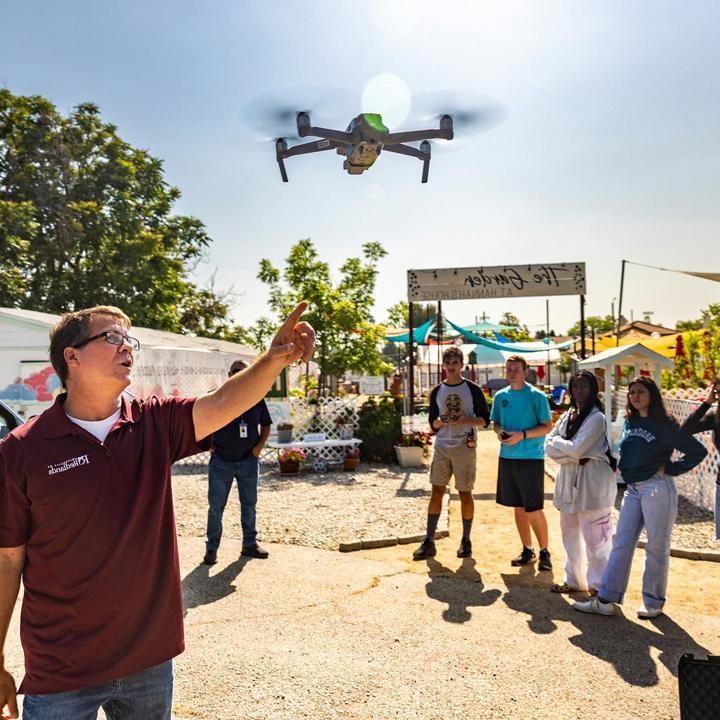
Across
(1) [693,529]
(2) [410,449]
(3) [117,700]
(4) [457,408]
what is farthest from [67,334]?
(2) [410,449]

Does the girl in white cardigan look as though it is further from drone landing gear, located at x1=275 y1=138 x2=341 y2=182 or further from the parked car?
the parked car

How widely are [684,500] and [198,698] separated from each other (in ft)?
23.8

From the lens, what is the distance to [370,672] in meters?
3.54

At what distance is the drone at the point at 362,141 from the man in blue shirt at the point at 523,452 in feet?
6.43

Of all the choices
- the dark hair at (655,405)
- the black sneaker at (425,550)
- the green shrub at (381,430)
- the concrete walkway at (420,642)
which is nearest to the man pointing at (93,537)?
the concrete walkway at (420,642)

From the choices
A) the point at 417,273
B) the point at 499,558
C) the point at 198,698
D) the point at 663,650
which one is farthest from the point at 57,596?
the point at 417,273

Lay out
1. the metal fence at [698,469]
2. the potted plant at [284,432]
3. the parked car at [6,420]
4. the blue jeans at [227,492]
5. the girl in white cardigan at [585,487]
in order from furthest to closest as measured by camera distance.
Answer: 1. the potted plant at [284,432]
2. the metal fence at [698,469]
3. the blue jeans at [227,492]
4. the parked car at [6,420]
5. the girl in white cardigan at [585,487]

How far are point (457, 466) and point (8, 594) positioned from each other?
4.53 m

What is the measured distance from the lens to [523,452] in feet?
18.0

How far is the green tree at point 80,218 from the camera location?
75.4ft

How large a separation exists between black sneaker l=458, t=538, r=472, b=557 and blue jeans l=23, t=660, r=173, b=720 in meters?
4.29

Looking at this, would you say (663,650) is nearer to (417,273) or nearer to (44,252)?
(417,273)

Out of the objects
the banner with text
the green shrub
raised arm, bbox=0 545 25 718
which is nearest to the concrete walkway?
raised arm, bbox=0 545 25 718

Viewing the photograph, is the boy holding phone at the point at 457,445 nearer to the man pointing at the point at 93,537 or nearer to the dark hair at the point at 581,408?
the dark hair at the point at 581,408
